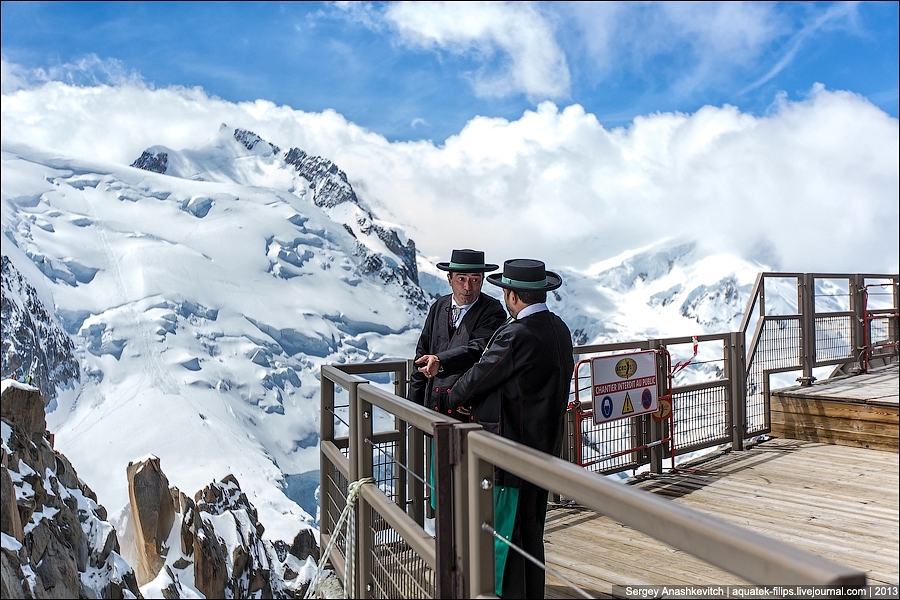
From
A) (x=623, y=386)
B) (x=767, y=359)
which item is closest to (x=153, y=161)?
(x=767, y=359)

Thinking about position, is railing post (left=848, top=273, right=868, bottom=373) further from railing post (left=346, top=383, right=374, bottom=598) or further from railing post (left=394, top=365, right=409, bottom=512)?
Result: railing post (left=346, top=383, right=374, bottom=598)

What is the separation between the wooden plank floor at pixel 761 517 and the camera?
3.34 m

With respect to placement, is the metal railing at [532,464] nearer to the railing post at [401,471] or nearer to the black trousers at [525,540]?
the railing post at [401,471]

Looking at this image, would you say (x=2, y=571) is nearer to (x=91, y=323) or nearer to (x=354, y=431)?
(x=354, y=431)

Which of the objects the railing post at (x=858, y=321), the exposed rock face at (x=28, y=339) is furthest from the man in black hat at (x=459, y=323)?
the exposed rock face at (x=28, y=339)

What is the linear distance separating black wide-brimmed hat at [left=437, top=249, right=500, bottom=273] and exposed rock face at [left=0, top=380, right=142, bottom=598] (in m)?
23.3

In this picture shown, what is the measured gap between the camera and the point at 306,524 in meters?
59.1

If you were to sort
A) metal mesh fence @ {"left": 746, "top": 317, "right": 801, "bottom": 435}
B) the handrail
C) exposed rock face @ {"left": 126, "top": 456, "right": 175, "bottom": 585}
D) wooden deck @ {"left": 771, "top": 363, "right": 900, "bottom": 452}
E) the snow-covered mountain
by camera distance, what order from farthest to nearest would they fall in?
the snow-covered mountain → exposed rock face @ {"left": 126, "top": 456, "right": 175, "bottom": 585} → metal mesh fence @ {"left": 746, "top": 317, "right": 801, "bottom": 435} → wooden deck @ {"left": 771, "top": 363, "right": 900, "bottom": 452} → the handrail

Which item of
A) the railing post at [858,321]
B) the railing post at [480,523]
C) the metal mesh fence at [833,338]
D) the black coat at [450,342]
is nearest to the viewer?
the railing post at [480,523]

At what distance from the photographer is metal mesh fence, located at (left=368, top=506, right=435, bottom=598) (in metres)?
2.22

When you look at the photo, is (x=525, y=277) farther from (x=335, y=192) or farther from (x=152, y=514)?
(x=335, y=192)

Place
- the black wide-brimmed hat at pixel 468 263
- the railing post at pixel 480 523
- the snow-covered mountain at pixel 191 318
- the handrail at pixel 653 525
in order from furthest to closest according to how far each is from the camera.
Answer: the snow-covered mountain at pixel 191 318 → the black wide-brimmed hat at pixel 468 263 → the railing post at pixel 480 523 → the handrail at pixel 653 525

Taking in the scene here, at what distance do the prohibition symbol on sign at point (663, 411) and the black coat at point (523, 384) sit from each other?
2.98 meters

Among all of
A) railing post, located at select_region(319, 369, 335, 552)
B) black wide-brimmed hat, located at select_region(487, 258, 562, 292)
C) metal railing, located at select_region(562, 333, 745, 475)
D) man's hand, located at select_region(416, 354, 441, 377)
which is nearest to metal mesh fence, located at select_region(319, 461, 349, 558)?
railing post, located at select_region(319, 369, 335, 552)
